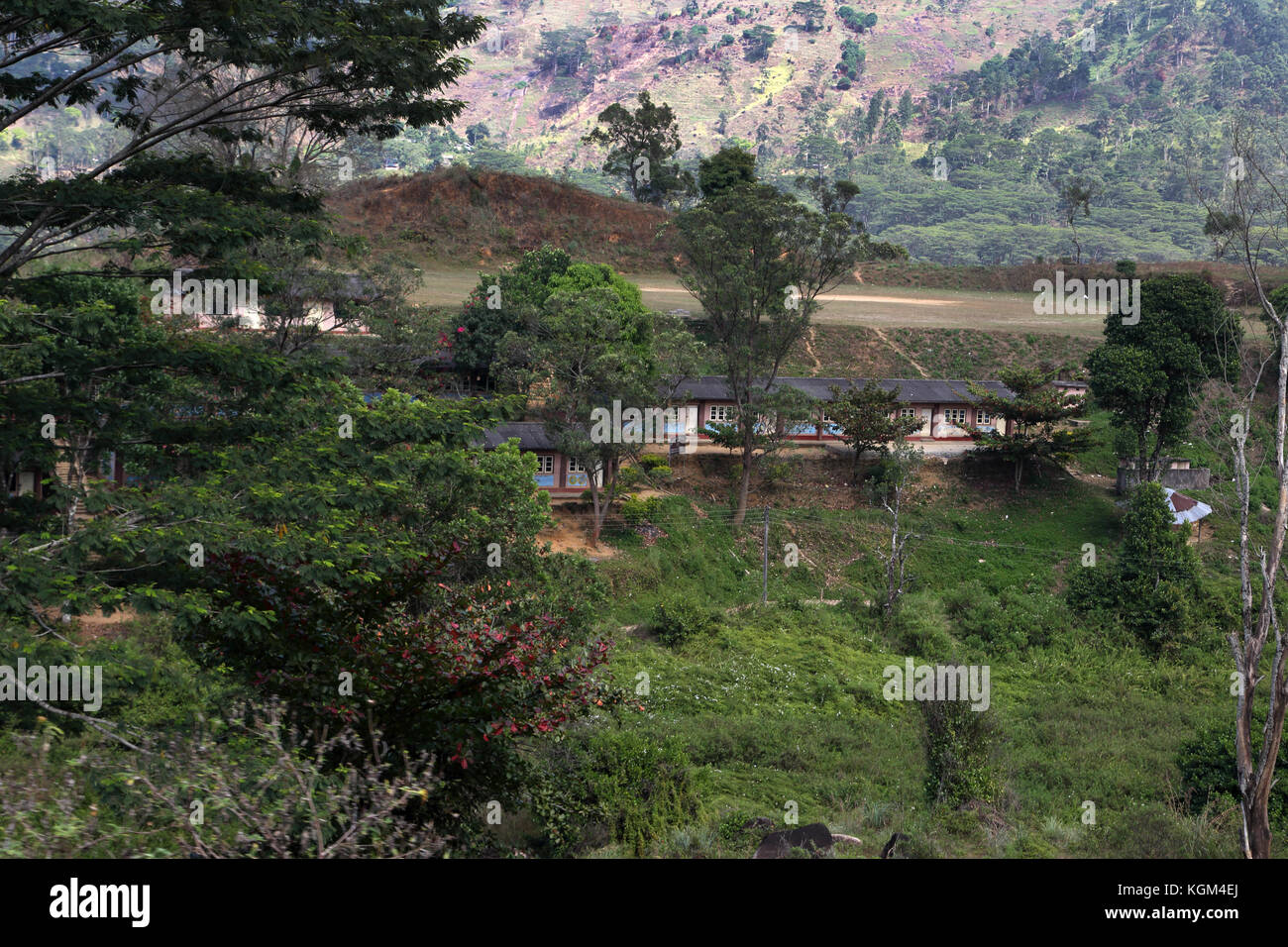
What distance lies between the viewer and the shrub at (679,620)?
27219 mm

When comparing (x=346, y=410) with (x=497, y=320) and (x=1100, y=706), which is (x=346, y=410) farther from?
(x=497, y=320)

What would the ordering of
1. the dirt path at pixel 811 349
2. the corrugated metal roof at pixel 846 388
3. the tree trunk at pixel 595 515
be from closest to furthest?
the tree trunk at pixel 595 515 < the corrugated metal roof at pixel 846 388 < the dirt path at pixel 811 349

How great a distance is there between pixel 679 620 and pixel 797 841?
16213 mm

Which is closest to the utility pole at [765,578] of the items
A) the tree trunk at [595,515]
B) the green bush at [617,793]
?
the tree trunk at [595,515]

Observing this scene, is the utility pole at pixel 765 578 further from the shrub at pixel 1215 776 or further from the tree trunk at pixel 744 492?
the shrub at pixel 1215 776

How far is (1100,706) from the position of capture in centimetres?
2411

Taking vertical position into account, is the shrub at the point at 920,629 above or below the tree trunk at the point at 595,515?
below

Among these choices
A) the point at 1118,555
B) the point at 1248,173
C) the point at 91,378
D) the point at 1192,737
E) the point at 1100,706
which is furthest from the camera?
the point at 1118,555

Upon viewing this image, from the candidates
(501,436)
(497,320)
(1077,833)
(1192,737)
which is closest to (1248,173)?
(1077,833)

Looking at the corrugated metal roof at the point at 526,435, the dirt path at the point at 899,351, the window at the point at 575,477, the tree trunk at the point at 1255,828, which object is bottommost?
the tree trunk at the point at 1255,828

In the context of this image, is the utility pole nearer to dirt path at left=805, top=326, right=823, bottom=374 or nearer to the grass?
the grass

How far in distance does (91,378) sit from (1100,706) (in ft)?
74.5

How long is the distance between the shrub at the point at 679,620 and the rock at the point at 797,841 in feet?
50.9
